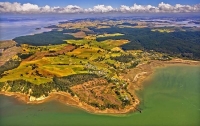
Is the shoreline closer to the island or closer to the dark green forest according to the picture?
the island

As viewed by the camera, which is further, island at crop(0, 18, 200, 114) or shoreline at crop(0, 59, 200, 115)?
island at crop(0, 18, 200, 114)

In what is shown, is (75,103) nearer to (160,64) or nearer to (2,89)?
(2,89)

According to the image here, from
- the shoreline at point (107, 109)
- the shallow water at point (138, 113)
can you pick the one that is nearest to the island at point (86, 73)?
the shoreline at point (107, 109)

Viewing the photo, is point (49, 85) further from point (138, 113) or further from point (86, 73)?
point (138, 113)

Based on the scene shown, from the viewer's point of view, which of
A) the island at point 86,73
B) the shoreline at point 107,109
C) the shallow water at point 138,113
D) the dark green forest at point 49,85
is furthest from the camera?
the dark green forest at point 49,85

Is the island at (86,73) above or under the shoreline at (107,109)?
above

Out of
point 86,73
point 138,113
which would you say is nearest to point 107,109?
point 138,113

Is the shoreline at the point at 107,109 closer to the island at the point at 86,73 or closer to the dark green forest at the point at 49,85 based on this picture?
the island at the point at 86,73

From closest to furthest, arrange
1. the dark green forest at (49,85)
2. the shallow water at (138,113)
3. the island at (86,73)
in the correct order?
the shallow water at (138,113)
the island at (86,73)
the dark green forest at (49,85)

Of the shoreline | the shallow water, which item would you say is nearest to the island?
the shoreline
